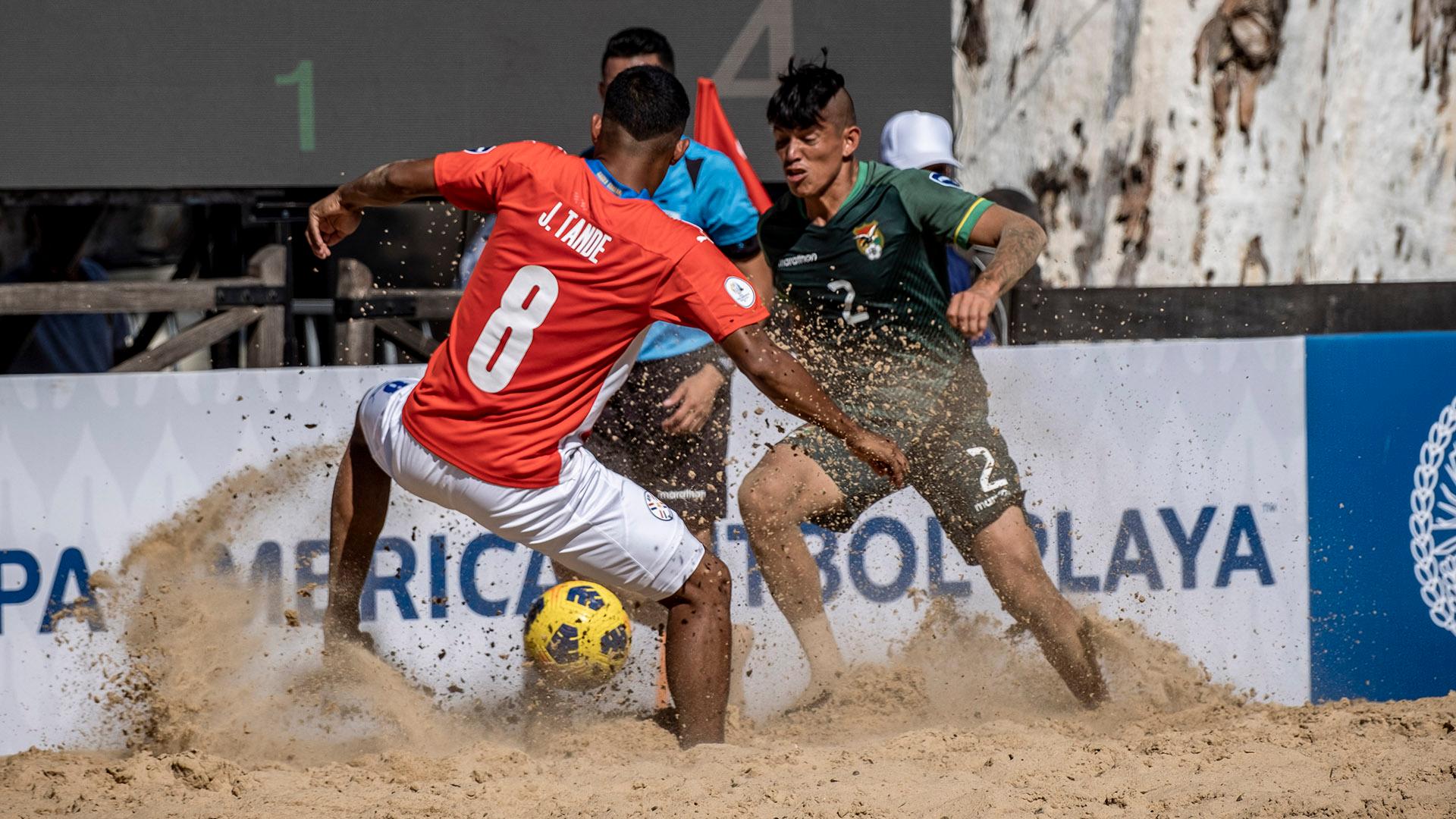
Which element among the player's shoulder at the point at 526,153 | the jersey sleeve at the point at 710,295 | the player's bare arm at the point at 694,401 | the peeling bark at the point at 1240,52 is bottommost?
the player's bare arm at the point at 694,401

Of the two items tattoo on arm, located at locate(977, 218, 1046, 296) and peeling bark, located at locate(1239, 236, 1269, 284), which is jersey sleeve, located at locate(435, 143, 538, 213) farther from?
peeling bark, located at locate(1239, 236, 1269, 284)

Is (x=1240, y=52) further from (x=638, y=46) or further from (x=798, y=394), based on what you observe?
(x=798, y=394)

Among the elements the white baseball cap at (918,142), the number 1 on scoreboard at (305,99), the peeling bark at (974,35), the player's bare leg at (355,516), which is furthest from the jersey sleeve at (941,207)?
the number 1 on scoreboard at (305,99)

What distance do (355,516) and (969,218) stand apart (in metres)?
2.35

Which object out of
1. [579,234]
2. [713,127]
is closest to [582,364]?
[579,234]

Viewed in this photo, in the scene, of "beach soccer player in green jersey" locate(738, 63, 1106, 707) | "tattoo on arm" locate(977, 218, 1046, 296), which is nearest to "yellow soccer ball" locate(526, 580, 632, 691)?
"beach soccer player in green jersey" locate(738, 63, 1106, 707)

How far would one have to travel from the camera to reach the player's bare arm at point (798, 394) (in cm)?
396

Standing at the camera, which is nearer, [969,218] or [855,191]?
[969,218]

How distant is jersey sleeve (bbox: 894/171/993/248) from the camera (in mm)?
4820

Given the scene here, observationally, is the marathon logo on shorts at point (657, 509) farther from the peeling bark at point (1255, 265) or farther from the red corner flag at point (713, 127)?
the peeling bark at point (1255, 265)

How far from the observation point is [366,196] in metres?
4.40

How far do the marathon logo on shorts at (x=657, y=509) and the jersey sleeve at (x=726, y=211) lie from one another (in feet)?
4.31

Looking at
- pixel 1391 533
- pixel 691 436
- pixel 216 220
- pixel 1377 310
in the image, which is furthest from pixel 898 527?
pixel 216 220

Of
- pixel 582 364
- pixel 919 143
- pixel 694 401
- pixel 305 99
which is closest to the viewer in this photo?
pixel 582 364
